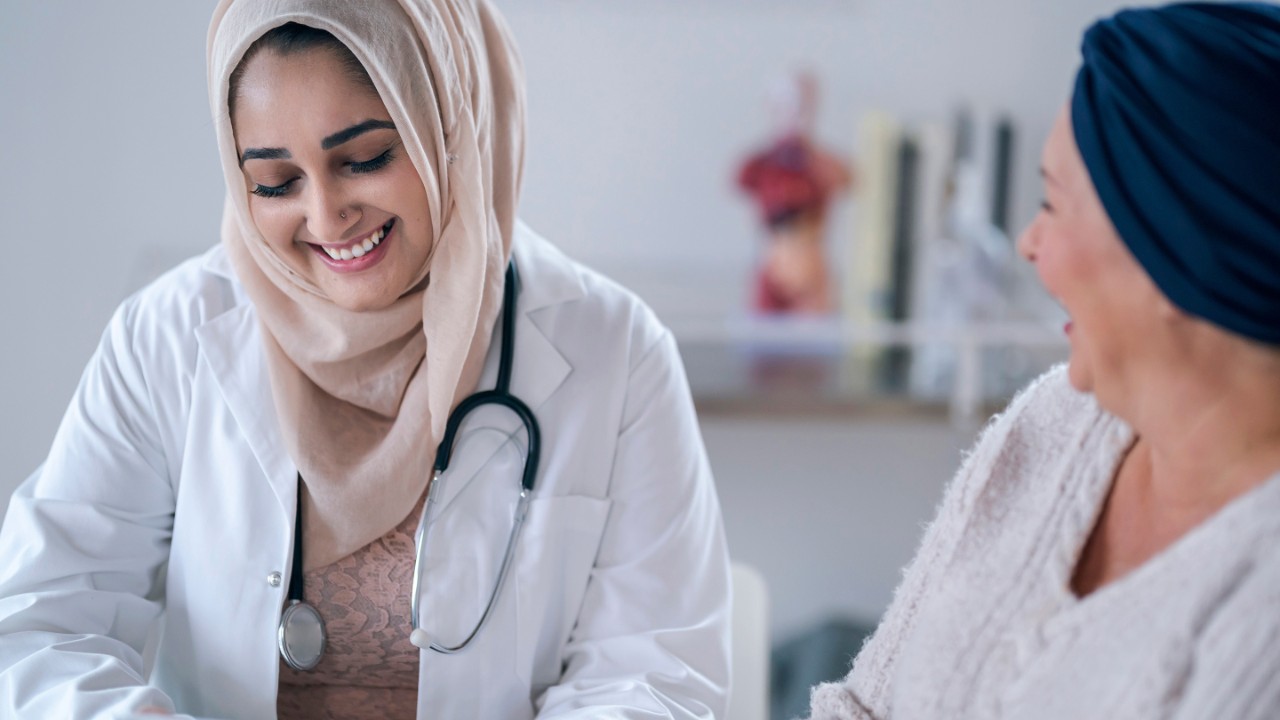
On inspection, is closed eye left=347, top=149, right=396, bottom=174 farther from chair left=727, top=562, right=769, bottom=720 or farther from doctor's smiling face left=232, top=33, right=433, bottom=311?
chair left=727, top=562, right=769, bottom=720

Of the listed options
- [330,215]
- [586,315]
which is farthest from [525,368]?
[330,215]

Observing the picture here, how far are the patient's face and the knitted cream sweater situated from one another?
0.44ft

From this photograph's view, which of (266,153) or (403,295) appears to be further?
(403,295)

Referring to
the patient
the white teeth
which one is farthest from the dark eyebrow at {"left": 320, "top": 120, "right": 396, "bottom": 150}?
the patient

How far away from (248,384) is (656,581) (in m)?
0.58

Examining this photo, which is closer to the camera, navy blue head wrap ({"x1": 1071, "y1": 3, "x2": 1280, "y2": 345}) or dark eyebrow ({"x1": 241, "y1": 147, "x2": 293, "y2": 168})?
navy blue head wrap ({"x1": 1071, "y1": 3, "x2": 1280, "y2": 345})

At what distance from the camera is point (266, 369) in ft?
4.64

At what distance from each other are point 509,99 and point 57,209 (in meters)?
1.46

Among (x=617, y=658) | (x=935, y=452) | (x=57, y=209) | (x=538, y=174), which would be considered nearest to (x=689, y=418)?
(x=617, y=658)

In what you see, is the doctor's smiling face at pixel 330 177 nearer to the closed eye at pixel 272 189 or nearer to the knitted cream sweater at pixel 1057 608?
the closed eye at pixel 272 189

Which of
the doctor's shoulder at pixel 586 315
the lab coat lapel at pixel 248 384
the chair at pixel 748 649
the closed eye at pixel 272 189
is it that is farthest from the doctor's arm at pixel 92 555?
the chair at pixel 748 649

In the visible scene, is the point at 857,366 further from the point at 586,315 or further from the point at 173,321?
the point at 173,321

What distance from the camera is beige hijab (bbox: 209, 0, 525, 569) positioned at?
1.25 meters

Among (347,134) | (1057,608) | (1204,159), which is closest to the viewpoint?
(1204,159)
